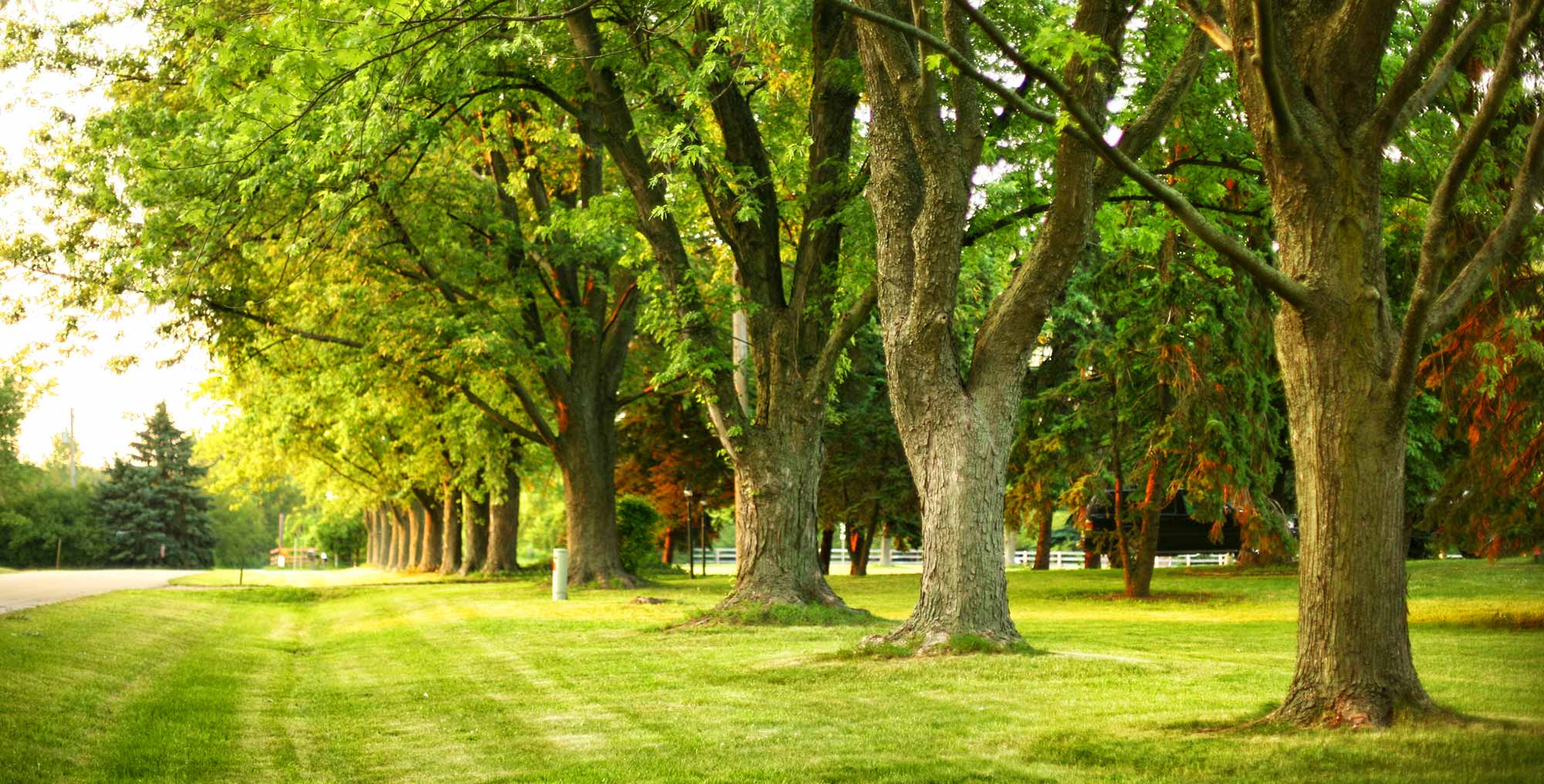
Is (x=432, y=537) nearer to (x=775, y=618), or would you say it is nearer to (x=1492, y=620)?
(x=775, y=618)

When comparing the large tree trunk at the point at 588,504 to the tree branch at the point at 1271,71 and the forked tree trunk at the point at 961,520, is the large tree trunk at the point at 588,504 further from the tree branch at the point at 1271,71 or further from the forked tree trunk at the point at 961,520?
the tree branch at the point at 1271,71

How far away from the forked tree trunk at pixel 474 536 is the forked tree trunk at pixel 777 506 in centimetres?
2386

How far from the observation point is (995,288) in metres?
29.0

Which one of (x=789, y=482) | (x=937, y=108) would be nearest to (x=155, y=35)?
(x=789, y=482)

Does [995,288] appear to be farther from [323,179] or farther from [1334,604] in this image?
[1334,604]

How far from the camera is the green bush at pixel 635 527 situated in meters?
40.0

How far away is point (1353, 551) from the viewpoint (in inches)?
305

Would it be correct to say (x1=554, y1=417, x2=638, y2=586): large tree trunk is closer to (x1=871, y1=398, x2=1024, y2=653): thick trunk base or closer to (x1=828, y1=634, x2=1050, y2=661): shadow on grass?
(x1=828, y1=634, x2=1050, y2=661): shadow on grass

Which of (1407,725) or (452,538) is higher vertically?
(452,538)

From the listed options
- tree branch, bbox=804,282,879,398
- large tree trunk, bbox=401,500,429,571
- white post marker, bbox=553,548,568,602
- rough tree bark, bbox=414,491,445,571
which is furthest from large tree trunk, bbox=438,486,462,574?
tree branch, bbox=804,282,879,398

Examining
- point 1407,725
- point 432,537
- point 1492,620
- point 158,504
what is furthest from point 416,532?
point 1407,725

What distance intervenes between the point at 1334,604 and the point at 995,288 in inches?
849

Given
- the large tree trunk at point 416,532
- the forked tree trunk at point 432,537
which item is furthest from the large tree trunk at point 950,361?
the large tree trunk at point 416,532

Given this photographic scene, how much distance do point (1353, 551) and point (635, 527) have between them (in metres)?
33.8
